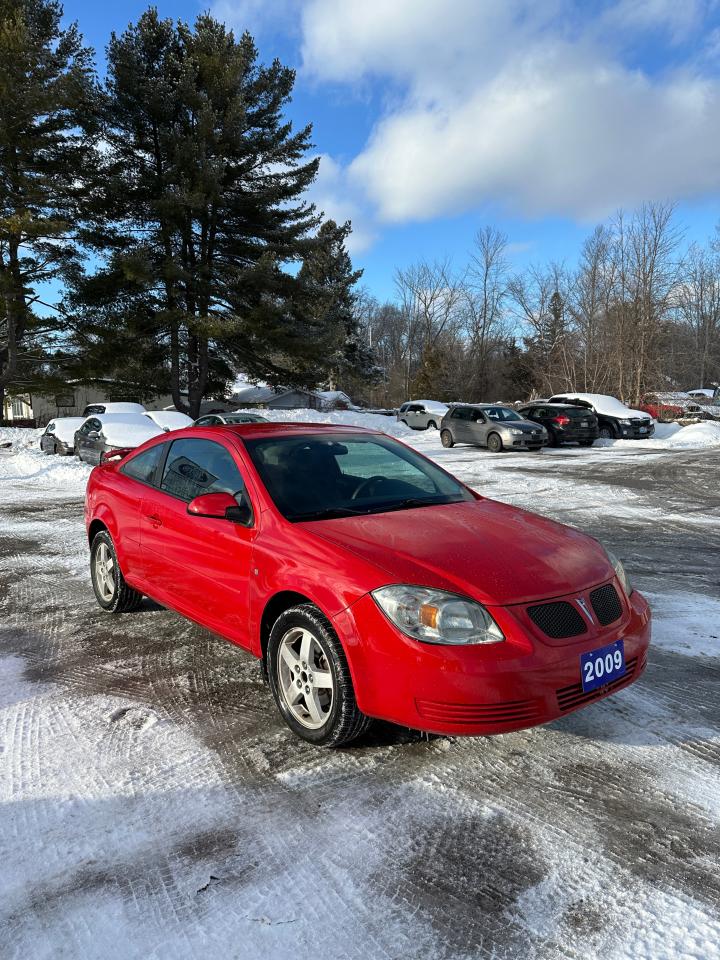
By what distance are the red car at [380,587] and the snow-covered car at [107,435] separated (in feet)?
40.1

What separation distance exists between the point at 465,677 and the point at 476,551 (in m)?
0.65

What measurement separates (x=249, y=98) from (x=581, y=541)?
30628mm

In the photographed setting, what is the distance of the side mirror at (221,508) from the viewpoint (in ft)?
11.7

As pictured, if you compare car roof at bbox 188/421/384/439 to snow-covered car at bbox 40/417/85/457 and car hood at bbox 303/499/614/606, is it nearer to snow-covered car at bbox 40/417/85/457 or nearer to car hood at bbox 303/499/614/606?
car hood at bbox 303/499/614/606

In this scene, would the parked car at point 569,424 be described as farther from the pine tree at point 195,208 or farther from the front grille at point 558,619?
the front grille at point 558,619

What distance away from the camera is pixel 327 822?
2.58 m

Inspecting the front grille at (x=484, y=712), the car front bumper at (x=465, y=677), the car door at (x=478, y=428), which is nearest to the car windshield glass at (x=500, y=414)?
the car door at (x=478, y=428)

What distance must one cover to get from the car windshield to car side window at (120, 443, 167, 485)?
3.46 feet

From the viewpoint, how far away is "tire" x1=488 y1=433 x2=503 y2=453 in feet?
70.8

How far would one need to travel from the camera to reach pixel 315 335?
2884 cm

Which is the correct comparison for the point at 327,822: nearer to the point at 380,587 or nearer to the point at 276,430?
the point at 380,587

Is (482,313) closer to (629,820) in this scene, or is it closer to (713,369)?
(713,369)

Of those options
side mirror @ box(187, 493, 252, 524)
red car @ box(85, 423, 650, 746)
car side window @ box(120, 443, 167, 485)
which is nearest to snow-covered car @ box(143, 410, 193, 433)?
car side window @ box(120, 443, 167, 485)

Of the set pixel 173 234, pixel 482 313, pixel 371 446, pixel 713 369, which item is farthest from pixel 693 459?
pixel 713 369
